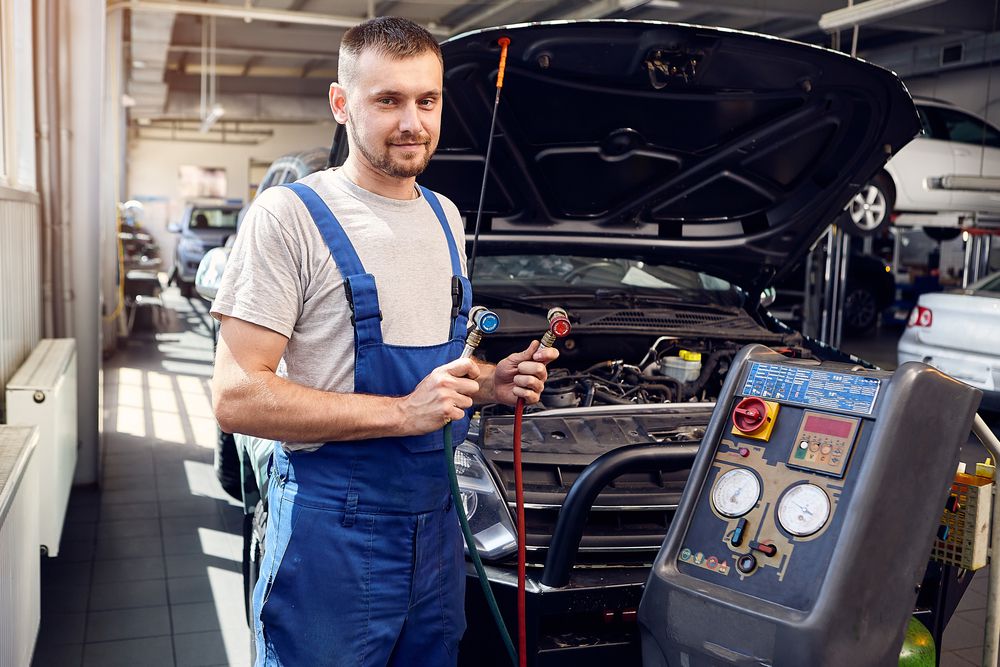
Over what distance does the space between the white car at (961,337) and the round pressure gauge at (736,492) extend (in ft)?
15.5

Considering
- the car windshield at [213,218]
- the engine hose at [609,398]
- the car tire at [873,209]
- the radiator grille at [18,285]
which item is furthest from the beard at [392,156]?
the car windshield at [213,218]

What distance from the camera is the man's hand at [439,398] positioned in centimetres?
150

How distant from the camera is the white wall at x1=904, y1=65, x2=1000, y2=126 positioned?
486 inches

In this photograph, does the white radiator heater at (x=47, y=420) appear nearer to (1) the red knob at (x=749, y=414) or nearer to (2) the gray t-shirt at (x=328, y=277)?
(2) the gray t-shirt at (x=328, y=277)

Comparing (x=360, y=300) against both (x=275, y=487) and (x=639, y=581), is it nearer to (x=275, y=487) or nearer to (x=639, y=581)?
(x=275, y=487)

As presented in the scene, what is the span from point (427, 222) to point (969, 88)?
13.1 metres

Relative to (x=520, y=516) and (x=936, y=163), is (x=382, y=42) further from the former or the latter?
(x=936, y=163)

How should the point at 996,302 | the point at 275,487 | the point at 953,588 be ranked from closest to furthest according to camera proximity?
1. the point at 275,487
2. the point at 953,588
3. the point at 996,302

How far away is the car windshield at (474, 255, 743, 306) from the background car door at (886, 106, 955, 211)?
666cm

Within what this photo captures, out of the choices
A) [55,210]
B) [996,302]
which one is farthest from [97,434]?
[996,302]

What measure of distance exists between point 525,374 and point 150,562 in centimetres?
271

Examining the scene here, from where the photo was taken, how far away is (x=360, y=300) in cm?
153

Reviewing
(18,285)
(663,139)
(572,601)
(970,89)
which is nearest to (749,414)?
(572,601)

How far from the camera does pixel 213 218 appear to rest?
15195 millimetres
